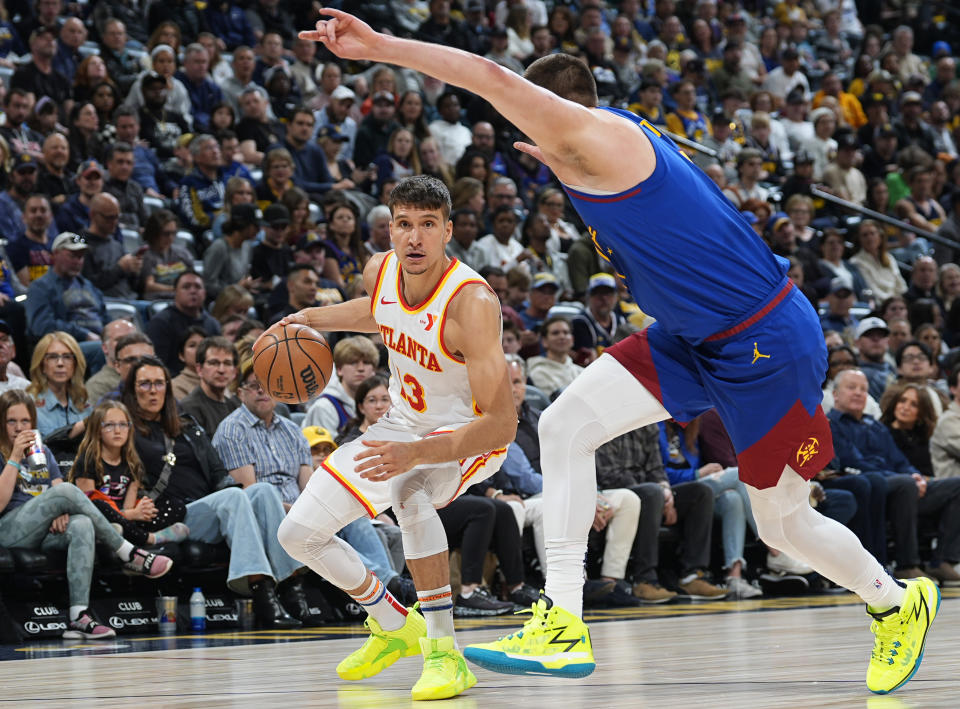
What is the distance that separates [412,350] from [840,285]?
29.4 ft

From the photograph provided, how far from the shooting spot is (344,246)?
10.3 m

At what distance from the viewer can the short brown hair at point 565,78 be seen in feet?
12.3

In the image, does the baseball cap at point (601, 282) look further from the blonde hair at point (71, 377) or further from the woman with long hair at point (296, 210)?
the blonde hair at point (71, 377)

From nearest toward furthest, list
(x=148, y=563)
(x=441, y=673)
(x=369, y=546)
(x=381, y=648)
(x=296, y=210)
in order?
(x=441, y=673) → (x=381, y=648) → (x=148, y=563) → (x=369, y=546) → (x=296, y=210)

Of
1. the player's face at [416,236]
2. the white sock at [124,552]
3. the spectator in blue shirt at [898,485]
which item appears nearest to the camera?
the player's face at [416,236]

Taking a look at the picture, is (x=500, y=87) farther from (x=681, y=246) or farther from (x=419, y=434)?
(x=419, y=434)

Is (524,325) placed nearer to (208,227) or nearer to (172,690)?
(208,227)

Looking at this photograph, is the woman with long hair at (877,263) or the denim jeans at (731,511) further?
the woman with long hair at (877,263)

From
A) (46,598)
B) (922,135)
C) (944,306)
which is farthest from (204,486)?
(922,135)

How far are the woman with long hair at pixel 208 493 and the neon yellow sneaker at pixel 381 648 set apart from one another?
8.27ft

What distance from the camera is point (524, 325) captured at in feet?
33.8

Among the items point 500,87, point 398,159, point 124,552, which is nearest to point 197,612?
point 124,552

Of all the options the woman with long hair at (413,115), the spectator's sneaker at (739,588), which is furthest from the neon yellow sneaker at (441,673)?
the woman with long hair at (413,115)

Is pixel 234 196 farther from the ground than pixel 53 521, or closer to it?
farther from the ground
